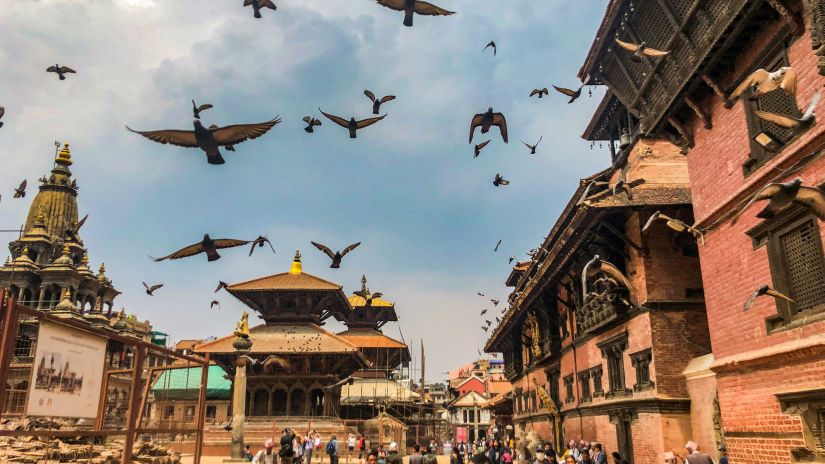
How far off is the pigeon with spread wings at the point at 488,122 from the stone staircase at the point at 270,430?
2248cm

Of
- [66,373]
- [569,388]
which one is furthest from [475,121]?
[569,388]

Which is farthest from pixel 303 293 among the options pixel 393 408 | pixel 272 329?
pixel 393 408

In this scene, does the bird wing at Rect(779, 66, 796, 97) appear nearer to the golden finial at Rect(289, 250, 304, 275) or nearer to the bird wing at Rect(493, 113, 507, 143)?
the bird wing at Rect(493, 113, 507, 143)

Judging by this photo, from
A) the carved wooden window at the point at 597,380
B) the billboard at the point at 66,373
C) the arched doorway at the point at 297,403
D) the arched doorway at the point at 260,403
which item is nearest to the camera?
the billboard at the point at 66,373

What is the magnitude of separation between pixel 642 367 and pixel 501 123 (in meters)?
7.39

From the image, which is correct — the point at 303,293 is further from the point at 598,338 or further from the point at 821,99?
the point at 821,99

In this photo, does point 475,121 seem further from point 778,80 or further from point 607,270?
point 778,80

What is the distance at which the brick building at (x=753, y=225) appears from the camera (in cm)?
861

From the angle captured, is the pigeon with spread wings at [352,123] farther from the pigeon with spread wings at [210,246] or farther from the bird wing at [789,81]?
the bird wing at [789,81]

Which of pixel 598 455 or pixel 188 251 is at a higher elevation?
pixel 188 251

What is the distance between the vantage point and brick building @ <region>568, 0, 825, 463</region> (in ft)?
28.2

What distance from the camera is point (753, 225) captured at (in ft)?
33.4

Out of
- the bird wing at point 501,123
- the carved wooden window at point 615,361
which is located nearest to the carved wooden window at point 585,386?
the carved wooden window at point 615,361

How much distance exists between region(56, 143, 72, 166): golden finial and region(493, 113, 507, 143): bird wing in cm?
6324
